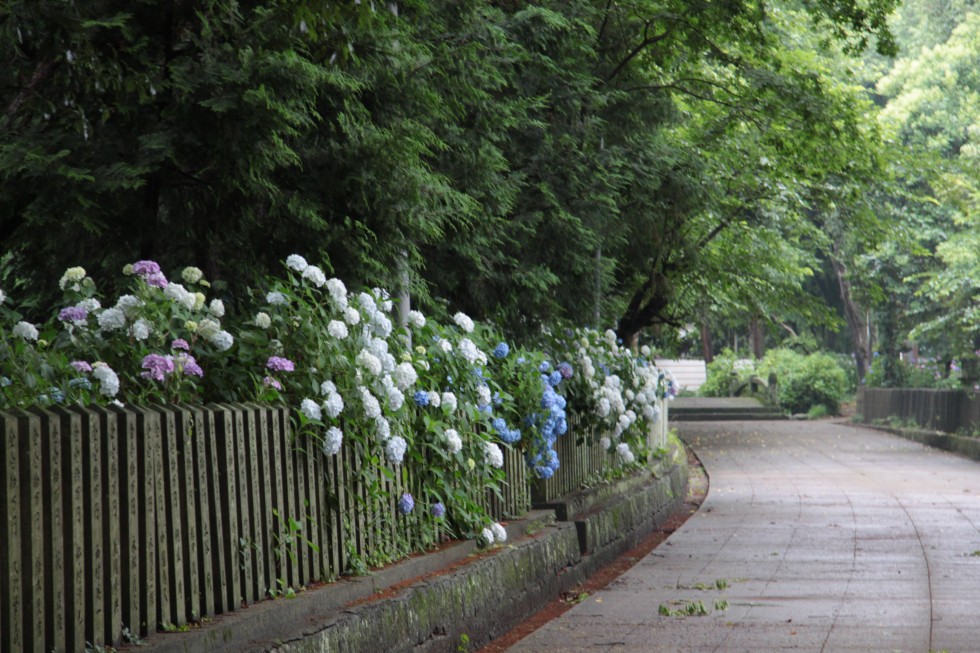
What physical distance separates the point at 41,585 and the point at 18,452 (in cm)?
43

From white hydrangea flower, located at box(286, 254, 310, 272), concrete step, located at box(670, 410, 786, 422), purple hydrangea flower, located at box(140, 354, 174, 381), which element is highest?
white hydrangea flower, located at box(286, 254, 310, 272)

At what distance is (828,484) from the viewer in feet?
59.9

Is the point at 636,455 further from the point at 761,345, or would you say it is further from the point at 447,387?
the point at 761,345

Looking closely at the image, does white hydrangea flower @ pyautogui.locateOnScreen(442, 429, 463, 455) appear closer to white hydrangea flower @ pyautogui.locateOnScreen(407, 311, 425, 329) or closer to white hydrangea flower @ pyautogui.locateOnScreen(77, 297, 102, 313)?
white hydrangea flower @ pyautogui.locateOnScreen(407, 311, 425, 329)

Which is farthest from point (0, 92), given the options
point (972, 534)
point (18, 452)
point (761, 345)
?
point (761, 345)

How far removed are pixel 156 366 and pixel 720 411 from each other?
3592 cm

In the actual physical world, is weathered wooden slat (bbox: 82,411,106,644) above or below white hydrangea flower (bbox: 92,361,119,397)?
below

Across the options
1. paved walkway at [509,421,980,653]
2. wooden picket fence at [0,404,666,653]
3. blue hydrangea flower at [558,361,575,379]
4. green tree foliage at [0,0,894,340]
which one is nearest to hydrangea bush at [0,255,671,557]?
wooden picket fence at [0,404,666,653]

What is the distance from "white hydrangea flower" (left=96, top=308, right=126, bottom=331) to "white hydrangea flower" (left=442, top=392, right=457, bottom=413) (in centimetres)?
225

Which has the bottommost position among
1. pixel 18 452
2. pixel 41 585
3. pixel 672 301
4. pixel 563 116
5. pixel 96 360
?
pixel 41 585

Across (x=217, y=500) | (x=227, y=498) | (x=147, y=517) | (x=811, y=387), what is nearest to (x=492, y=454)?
(x=227, y=498)

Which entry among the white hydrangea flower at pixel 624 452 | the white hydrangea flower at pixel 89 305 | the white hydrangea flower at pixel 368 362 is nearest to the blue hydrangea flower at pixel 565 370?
the white hydrangea flower at pixel 624 452

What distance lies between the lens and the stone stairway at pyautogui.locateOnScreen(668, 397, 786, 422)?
1563 inches

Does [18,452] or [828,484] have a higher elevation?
[18,452]
